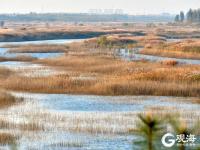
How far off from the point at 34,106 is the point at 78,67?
1609 centimetres

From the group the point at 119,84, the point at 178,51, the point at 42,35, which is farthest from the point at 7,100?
the point at 42,35

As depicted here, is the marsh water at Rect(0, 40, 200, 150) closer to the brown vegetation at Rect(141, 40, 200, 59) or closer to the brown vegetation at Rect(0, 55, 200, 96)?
the brown vegetation at Rect(0, 55, 200, 96)

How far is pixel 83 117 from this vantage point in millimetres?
21578

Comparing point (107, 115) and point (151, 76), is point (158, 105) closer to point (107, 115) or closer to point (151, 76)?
point (107, 115)

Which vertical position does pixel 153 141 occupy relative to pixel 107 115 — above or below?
above

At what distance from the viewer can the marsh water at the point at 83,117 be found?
17219mm

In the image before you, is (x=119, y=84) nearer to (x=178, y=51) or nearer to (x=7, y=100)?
(x=7, y=100)

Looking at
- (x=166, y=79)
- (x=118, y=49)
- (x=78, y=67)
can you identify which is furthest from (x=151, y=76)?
(x=118, y=49)

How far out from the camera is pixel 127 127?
1939cm

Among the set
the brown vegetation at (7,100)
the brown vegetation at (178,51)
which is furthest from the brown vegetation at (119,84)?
the brown vegetation at (178,51)

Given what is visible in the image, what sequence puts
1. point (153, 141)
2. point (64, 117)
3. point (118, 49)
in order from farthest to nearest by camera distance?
point (118, 49) < point (64, 117) < point (153, 141)

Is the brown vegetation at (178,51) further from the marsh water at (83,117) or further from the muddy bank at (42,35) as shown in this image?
the muddy bank at (42,35)

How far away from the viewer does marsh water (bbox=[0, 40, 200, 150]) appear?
17.2 metres

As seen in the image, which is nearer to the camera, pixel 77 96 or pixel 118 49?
pixel 77 96
